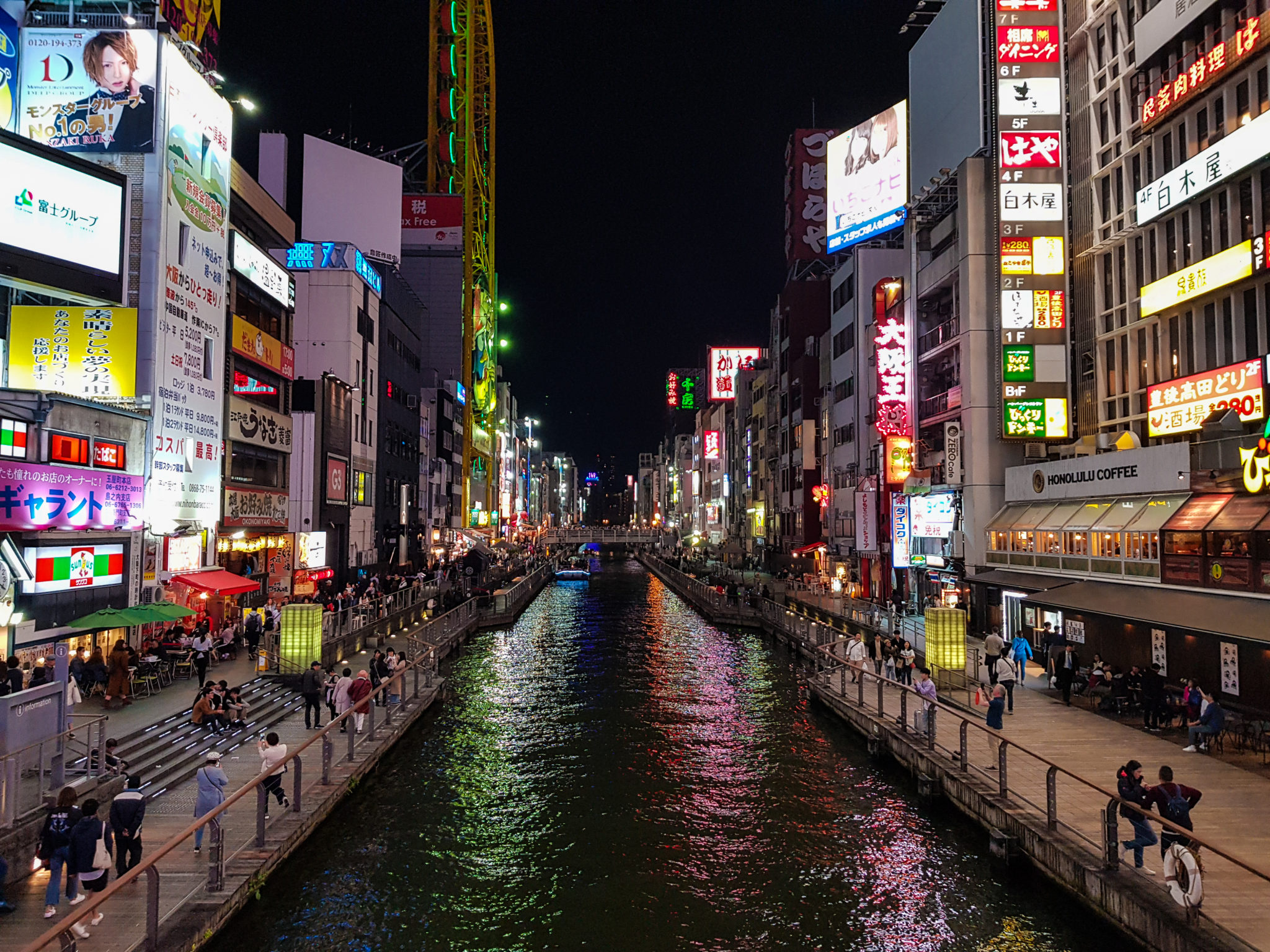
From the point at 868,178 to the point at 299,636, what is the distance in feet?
164

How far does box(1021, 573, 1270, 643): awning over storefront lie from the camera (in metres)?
19.7

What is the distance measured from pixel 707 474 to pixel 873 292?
3336 inches

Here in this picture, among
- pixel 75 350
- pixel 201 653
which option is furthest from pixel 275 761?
pixel 75 350

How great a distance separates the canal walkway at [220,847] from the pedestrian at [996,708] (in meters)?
14.5

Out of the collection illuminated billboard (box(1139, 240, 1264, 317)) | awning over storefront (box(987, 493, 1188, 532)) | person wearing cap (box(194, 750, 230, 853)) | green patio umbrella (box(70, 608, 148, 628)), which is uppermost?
illuminated billboard (box(1139, 240, 1264, 317))

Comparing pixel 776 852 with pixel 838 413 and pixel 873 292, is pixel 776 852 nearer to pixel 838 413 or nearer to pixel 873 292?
pixel 873 292

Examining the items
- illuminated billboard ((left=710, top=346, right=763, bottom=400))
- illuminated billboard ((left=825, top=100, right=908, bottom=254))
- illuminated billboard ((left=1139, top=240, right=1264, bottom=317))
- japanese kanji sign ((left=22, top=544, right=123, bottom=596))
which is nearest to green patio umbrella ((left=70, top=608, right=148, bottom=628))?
japanese kanji sign ((left=22, top=544, right=123, bottom=596))

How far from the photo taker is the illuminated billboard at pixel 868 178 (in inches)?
2261

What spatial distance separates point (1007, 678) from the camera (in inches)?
904

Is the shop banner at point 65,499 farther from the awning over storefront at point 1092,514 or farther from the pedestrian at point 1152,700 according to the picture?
the awning over storefront at point 1092,514

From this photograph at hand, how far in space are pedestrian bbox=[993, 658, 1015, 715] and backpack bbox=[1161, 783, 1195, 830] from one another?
10.4m

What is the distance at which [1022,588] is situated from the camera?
30797mm

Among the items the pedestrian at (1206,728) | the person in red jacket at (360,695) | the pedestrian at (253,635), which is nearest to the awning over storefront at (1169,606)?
the pedestrian at (1206,728)

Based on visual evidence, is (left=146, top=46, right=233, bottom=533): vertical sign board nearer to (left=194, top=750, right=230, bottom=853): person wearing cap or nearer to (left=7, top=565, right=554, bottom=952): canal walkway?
(left=7, top=565, right=554, bottom=952): canal walkway
